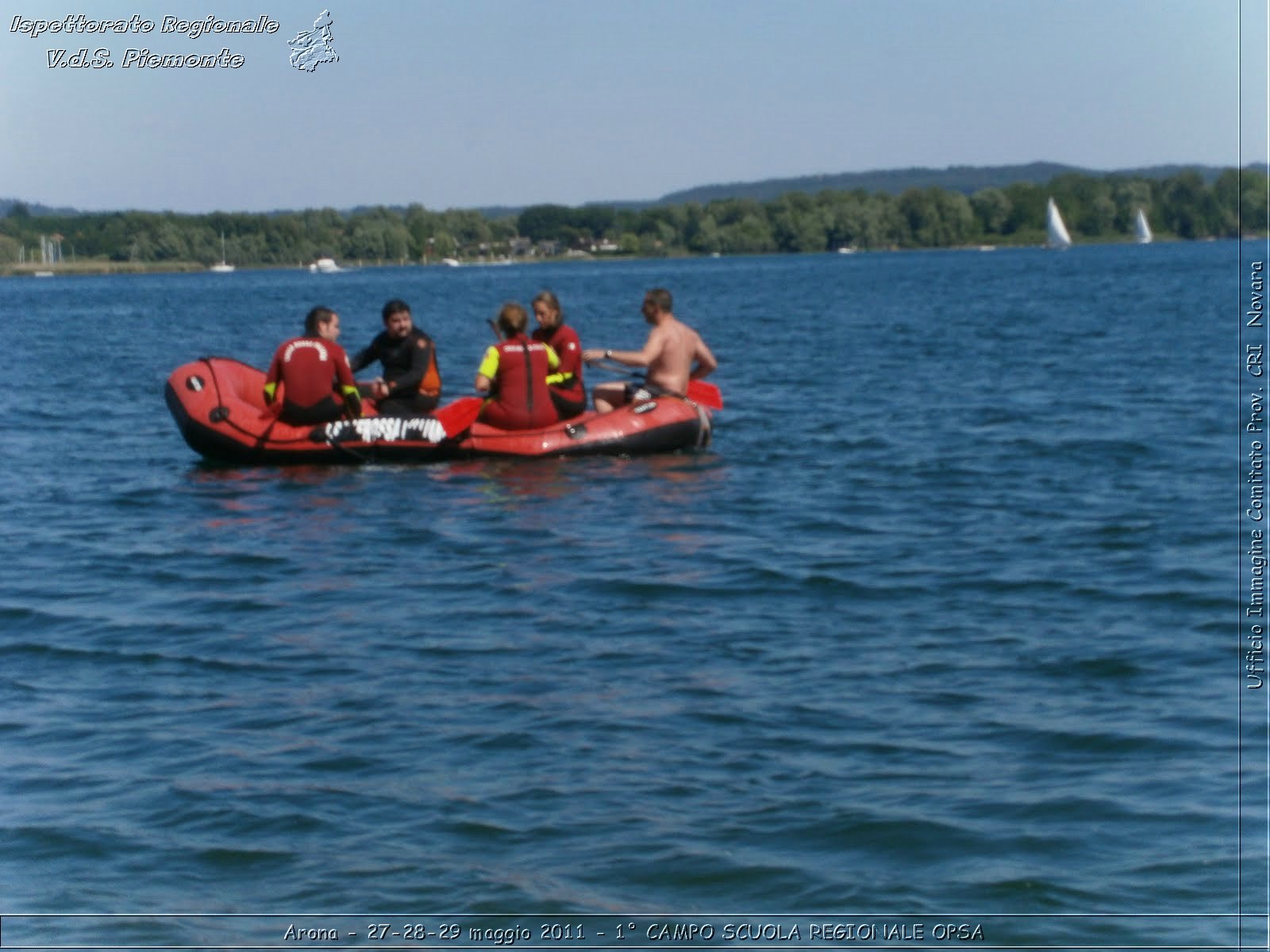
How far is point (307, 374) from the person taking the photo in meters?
13.6

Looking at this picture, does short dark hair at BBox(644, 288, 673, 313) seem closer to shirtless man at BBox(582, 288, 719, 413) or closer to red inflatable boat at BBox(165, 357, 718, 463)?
shirtless man at BBox(582, 288, 719, 413)

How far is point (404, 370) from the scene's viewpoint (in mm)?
14328

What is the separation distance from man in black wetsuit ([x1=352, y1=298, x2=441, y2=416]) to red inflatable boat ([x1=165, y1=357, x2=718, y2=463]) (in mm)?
212

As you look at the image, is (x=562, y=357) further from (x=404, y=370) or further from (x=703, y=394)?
(x=703, y=394)

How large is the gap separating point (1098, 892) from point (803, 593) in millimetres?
4160

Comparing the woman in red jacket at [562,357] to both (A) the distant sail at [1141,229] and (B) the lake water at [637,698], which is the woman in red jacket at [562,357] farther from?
(A) the distant sail at [1141,229]

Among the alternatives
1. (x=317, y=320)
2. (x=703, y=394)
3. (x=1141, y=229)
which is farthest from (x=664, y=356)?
(x=1141, y=229)

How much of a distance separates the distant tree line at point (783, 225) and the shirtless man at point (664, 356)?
7215cm

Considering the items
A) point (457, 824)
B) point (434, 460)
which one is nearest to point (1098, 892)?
point (457, 824)

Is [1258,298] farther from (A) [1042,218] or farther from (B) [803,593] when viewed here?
(A) [1042,218]

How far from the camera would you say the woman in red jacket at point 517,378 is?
533 inches

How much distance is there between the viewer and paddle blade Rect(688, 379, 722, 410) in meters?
15.0

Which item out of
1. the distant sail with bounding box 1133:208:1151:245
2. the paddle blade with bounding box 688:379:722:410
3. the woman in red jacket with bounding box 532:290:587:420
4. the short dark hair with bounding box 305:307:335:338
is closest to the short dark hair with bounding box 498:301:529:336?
the woman in red jacket with bounding box 532:290:587:420

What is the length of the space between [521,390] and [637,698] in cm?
667
